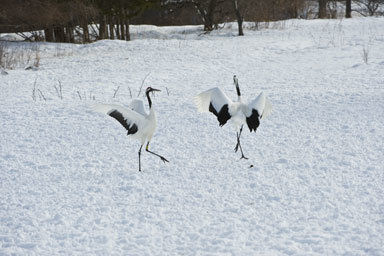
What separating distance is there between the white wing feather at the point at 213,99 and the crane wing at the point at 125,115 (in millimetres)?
836

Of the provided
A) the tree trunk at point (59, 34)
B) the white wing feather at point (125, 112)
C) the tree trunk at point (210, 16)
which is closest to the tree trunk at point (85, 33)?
the tree trunk at point (59, 34)

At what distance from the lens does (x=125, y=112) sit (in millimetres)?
5363

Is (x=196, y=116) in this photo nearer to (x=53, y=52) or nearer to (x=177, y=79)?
(x=177, y=79)

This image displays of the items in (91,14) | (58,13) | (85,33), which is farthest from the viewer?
(85,33)

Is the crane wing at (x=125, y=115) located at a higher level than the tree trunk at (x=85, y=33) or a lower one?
lower

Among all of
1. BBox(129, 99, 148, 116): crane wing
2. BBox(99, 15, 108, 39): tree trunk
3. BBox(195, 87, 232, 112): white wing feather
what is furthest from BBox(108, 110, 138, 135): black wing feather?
BBox(99, 15, 108, 39): tree trunk

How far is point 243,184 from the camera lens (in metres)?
5.26

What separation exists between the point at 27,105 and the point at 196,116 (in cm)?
341

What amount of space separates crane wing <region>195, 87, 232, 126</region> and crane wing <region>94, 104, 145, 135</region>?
85 cm

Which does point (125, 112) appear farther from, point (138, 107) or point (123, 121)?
point (138, 107)

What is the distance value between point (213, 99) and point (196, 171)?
3.00 feet

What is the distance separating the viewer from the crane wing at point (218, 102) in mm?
5699

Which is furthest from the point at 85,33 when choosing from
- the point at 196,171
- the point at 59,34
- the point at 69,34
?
the point at 196,171

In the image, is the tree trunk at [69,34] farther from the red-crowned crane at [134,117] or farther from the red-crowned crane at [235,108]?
the red-crowned crane at [235,108]
